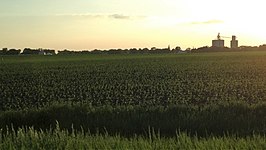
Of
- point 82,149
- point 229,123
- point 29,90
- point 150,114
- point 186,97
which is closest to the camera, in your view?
point 82,149

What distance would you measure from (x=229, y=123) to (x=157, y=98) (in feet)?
34.8

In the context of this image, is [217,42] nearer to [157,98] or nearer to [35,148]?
[157,98]

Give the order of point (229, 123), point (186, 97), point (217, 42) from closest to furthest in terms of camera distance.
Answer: point (229, 123) → point (186, 97) → point (217, 42)

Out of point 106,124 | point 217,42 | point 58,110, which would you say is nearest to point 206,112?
point 106,124

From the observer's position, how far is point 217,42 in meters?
179

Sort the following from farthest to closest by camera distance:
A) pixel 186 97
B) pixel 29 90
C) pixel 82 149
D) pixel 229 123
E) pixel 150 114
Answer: pixel 29 90
pixel 186 97
pixel 150 114
pixel 229 123
pixel 82 149

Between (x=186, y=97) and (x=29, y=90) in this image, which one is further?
(x=29, y=90)

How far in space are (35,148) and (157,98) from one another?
15.4 metres

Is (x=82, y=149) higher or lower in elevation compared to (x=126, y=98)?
higher

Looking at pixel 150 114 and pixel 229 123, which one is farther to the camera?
pixel 150 114

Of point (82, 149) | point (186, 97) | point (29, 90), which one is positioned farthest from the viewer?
point (29, 90)

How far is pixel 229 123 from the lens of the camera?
11.9 metres

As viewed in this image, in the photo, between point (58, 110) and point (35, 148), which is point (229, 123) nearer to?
point (58, 110)

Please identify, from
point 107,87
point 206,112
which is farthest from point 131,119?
point 107,87
